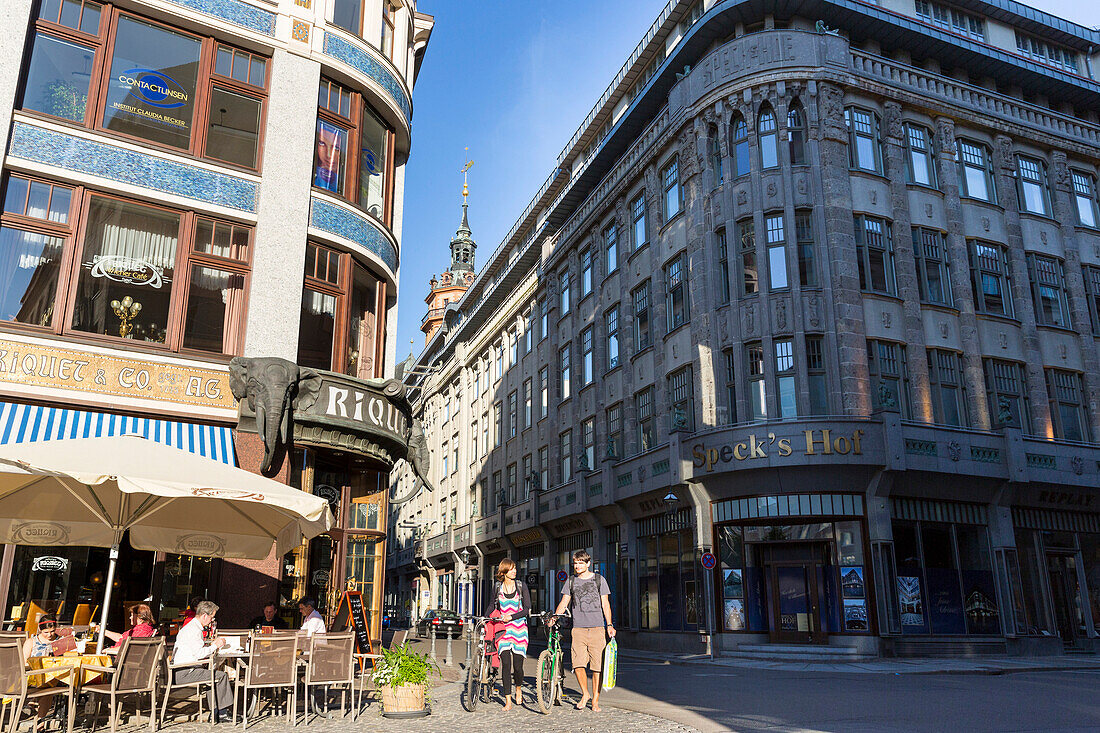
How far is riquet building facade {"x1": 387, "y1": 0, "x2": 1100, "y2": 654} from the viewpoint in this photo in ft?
81.0

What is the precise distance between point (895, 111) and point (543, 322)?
19838mm

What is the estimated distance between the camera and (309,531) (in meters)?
11.6

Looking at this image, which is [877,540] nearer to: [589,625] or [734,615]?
[734,615]

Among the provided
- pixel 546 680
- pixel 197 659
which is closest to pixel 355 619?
pixel 546 680

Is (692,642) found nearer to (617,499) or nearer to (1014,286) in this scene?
(617,499)

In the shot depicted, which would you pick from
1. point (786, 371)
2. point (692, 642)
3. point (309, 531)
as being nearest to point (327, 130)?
point (309, 531)

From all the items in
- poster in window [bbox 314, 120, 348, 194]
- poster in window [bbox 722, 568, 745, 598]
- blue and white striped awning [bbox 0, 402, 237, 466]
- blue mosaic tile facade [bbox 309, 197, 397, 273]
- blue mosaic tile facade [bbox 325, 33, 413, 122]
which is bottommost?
poster in window [bbox 722, 568, 745, 598]

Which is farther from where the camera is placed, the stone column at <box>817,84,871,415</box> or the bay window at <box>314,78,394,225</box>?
the stone column at <box>817,84,871,415</box>

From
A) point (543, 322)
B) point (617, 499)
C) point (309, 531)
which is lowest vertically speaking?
point (309, 531)

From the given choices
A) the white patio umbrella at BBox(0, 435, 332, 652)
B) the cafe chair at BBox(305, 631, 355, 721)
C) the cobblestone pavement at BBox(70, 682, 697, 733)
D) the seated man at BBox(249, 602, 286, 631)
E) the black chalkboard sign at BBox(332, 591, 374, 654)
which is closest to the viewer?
the white patio umbrella at BBox(0, 435, 332, 652)

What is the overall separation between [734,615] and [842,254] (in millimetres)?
11199

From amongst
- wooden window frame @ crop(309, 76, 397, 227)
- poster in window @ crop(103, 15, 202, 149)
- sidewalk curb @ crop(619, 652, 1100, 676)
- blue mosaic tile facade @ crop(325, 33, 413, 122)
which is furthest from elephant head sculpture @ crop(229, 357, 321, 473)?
sidewalk curb @ crop(619, 652, 1100, 676)

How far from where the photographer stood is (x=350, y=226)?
1709cm

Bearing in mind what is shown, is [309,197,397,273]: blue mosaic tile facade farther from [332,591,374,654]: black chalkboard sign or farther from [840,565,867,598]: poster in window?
[840,565,867,598]: poster in window
